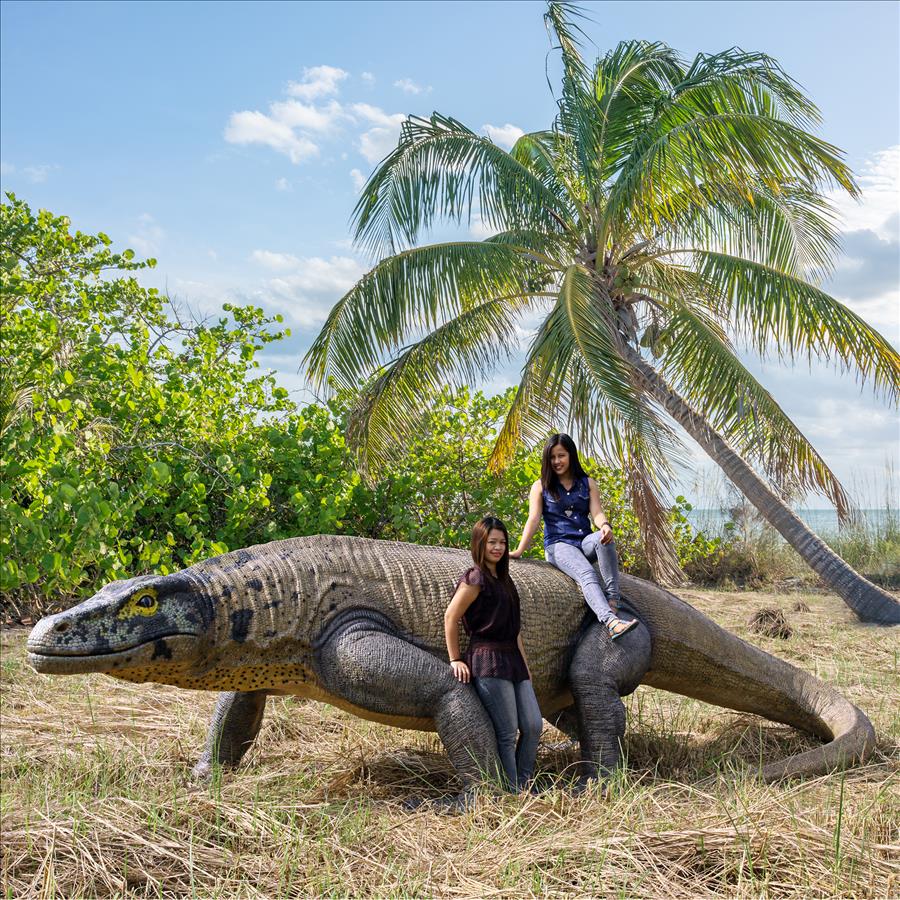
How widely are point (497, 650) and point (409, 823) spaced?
31.9 inches

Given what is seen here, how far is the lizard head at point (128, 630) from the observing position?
3549 mm

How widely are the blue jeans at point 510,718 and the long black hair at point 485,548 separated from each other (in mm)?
469

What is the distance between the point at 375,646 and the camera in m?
3.90

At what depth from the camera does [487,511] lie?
9859mm

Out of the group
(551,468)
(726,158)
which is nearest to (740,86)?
(726,158)

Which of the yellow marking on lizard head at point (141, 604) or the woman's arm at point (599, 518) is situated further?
the woman's arm at point (599, 518)

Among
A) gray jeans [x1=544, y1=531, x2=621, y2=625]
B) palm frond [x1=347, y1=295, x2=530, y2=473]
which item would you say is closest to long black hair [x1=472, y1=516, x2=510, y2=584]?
gray jeans [x1=544, y1=531, x2=621, y2=625]

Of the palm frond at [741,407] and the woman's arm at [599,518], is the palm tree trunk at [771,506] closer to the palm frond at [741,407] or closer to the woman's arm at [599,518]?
the palm frond at [741,407]

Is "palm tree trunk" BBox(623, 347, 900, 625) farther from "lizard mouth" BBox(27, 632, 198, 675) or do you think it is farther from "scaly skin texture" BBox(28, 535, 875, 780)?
"lizard mouth" BBox(27, 632, 198, 675)

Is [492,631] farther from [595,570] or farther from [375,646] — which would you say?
[595,570]

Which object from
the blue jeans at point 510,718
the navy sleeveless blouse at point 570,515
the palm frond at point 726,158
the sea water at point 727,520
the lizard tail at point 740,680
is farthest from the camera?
the sea water at point 727,520

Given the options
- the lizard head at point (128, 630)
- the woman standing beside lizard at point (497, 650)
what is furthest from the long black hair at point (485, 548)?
the lizard head at point (128, 630)

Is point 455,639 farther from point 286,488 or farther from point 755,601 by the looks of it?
point 755,601

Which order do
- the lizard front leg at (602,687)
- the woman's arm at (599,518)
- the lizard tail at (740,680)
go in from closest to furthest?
the lizard front leg at (602,687), the woman's arm at (599,518), the lizard tail at (740,680)
